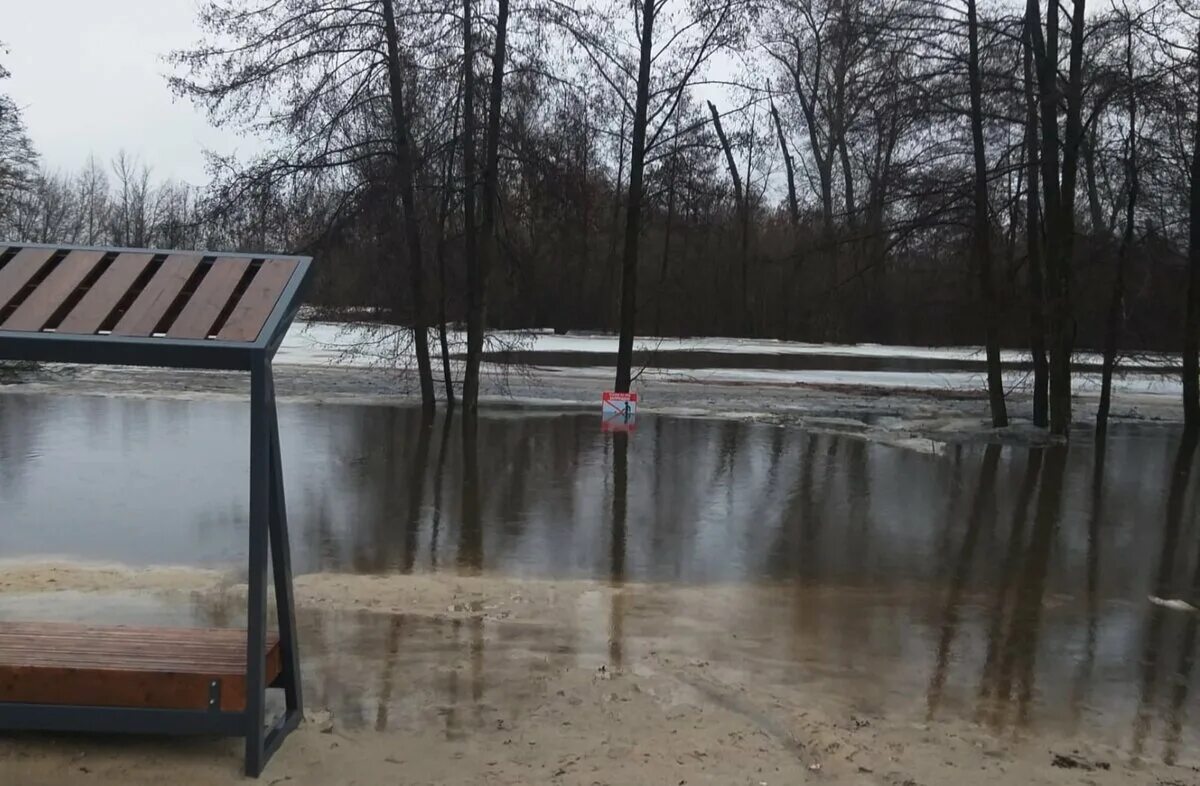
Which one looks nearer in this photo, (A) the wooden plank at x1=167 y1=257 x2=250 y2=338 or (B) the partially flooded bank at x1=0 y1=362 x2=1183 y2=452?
(A) the wooden plank at x1=167 y1=257 x2=250 y2=338

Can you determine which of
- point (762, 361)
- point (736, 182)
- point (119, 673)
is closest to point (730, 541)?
point (119, 673)

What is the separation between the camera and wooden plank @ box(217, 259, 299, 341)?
408 centimetres

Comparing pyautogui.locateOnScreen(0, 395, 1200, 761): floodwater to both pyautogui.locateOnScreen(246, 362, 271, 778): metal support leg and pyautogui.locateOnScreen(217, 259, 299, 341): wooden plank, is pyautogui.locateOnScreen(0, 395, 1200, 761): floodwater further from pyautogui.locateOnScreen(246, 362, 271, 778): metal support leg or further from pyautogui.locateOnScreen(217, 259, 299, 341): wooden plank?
pyautogui.locateOnScreen(217, 259, 299, 341): wooden plank

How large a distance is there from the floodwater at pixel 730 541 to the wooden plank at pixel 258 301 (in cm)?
192

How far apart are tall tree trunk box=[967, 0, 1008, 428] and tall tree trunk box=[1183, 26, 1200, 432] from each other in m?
3.93

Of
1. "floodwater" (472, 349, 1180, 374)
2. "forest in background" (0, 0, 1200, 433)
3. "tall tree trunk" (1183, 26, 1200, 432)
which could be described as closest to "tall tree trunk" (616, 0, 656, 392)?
"forest in background" (0, 0, 1200, 433)

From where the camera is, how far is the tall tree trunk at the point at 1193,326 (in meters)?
20.3

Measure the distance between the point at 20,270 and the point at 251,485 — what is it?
1222mm

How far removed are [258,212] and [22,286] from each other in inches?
543

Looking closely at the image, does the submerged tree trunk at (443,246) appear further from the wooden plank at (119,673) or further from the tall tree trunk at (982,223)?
the wooden plank at (119,673)

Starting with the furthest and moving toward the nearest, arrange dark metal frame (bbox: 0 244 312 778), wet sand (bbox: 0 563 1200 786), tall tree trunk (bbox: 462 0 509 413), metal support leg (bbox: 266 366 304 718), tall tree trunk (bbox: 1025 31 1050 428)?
tall tree trunk (bbox: 1025 31 1050 428), tall tree trunk (bbox: 462 0 509 413), metal support leg (bbox: 266 366 304 718), wet sand (bbox: 0 563 1200 786), dark metal frame (bbox: 0 244 312 778)

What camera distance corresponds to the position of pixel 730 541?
30.9ft

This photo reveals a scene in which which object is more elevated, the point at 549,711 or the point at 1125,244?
the point at 1125,244

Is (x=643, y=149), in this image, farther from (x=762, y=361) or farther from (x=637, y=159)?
(x=762, y=361)
